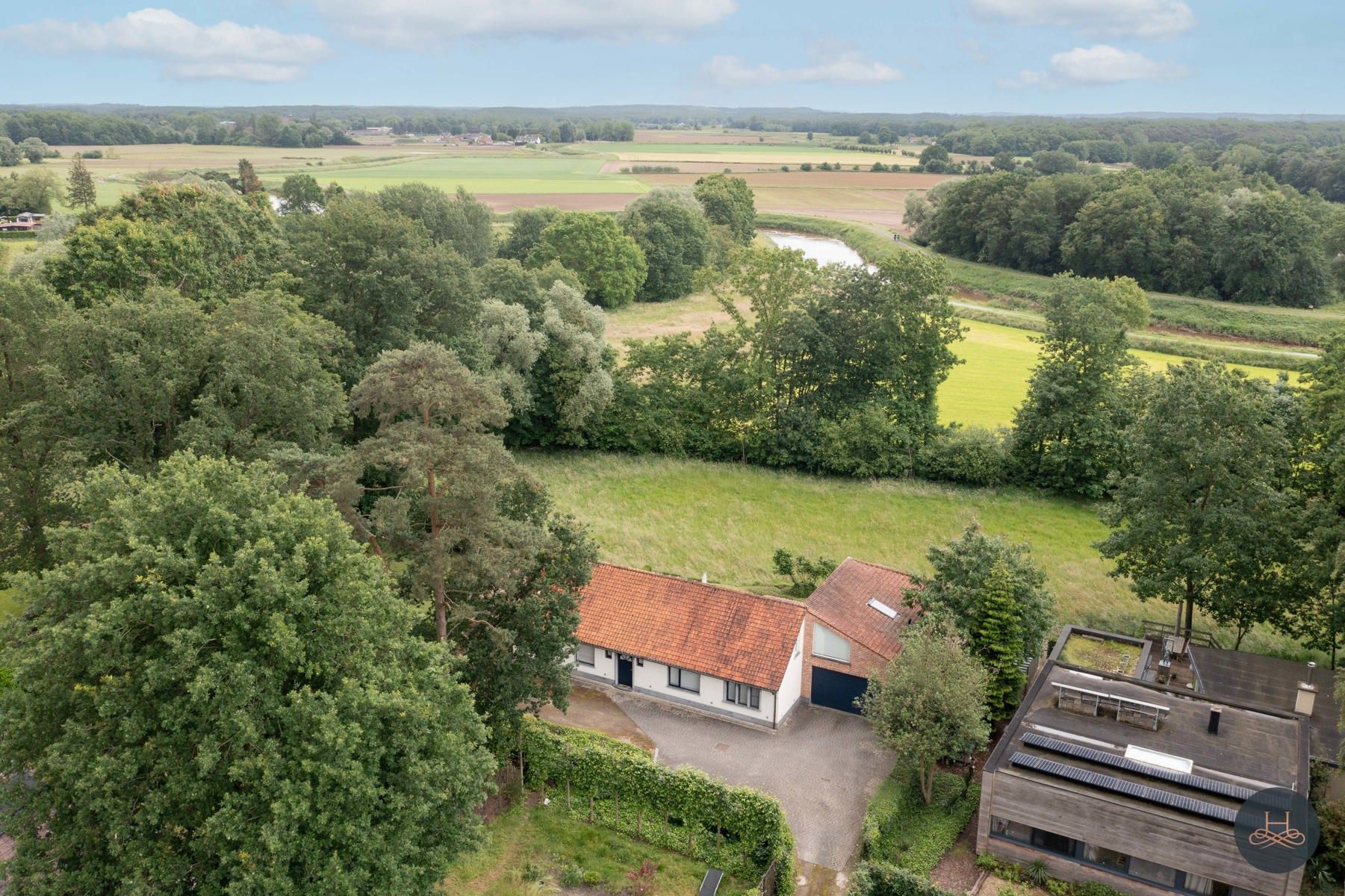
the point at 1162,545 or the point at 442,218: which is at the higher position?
the point at 442,218

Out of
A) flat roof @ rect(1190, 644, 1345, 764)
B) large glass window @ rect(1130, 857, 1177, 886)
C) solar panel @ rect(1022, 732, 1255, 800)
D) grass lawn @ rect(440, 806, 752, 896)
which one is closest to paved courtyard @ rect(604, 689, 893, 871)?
grass lawn @ rect(440, 806, 752, 896)

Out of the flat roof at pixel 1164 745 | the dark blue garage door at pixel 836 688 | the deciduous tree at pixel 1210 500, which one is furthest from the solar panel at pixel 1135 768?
the deciduous tree at pixel 1210 500

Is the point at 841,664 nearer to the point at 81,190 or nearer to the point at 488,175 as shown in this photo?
the point at 81,190

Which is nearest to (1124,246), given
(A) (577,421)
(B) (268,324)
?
(A) (577,421)

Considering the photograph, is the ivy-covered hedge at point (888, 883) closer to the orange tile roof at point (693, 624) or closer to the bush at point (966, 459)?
the orange tile roof at point (693, 624)

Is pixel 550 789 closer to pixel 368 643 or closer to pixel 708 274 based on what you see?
pixel 368 643

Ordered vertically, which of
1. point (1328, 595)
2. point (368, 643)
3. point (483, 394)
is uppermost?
point (483, 394)

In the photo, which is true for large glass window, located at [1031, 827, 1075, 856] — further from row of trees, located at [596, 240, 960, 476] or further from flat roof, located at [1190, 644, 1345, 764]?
row of trees, located at [596, 240, 960, 476]
